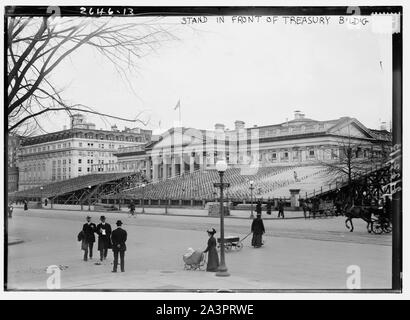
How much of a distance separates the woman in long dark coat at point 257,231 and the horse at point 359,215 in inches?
77.1

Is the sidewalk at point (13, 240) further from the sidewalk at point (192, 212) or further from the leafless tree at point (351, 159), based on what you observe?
the leafless tree at point (351, 159)

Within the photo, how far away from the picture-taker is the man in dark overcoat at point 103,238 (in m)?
9.61

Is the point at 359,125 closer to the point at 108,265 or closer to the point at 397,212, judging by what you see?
the point at 397,212

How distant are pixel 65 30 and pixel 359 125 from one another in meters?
6.33

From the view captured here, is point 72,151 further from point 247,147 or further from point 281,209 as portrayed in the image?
point 281,209

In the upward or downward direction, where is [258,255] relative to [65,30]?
downward

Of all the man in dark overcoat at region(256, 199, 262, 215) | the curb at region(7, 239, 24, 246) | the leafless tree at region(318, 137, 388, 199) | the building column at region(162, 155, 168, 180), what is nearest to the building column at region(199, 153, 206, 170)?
the building column at region(162, 155, 168, 180)

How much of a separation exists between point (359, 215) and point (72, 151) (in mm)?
6653

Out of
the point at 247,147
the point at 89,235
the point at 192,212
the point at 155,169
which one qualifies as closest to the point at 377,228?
the point at 247,147

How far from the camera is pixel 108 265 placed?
9477 mm

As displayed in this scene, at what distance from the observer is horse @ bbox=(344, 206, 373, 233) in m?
9.65

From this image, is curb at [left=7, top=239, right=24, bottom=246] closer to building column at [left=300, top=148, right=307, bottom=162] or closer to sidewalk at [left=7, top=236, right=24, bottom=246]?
sidewalk at [left=7, top=236, right=24, bottom=246]

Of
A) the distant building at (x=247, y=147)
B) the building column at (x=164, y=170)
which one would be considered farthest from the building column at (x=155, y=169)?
the building column at (x=164, y=170)

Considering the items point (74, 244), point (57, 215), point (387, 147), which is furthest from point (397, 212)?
point (57, 215)
